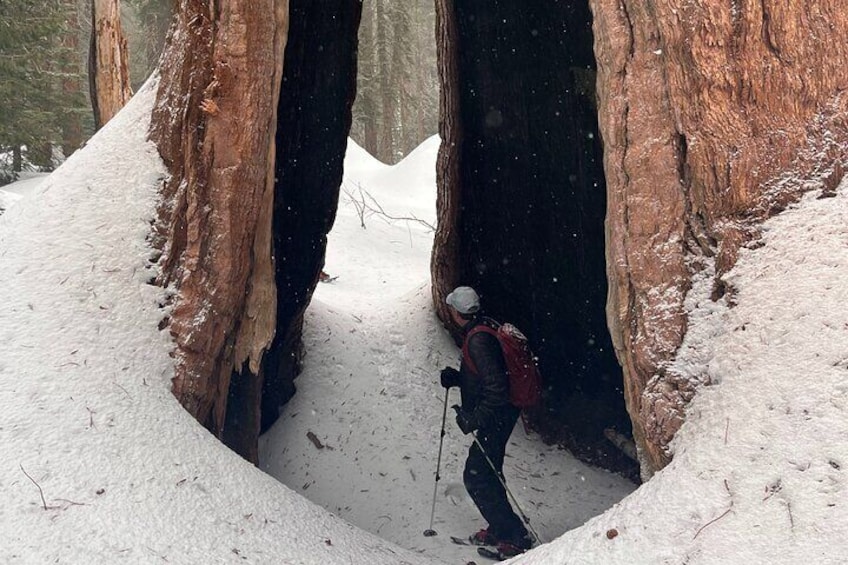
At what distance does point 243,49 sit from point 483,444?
3162 mm

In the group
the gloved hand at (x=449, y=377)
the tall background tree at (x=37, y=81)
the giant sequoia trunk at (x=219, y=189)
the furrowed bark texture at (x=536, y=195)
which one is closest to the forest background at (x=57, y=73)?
the tall background tree at (x=37, y=81)

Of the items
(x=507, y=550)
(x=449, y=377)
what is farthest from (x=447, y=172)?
(x=507, y=550)

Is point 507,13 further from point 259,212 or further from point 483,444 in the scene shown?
point 483,444

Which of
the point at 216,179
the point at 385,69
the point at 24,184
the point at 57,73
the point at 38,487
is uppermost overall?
the point at 216,179

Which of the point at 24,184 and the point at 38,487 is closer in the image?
the point at 38,487

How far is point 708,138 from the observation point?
10.7 ft

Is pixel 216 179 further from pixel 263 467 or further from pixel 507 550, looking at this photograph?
pixel 507 550

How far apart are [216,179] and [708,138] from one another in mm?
2731

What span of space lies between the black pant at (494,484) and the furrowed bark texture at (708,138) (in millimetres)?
1754

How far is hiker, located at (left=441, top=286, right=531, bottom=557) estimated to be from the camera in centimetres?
486

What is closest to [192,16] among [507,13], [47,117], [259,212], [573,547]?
[259,212]

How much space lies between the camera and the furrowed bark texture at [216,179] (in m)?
4.09

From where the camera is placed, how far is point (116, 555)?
2.78m

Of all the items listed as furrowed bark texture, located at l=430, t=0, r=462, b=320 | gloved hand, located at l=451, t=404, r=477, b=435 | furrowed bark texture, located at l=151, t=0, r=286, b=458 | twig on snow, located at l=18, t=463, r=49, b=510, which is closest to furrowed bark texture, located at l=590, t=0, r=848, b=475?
gloved hand, located at l=451, t=404, r=477, b=435
